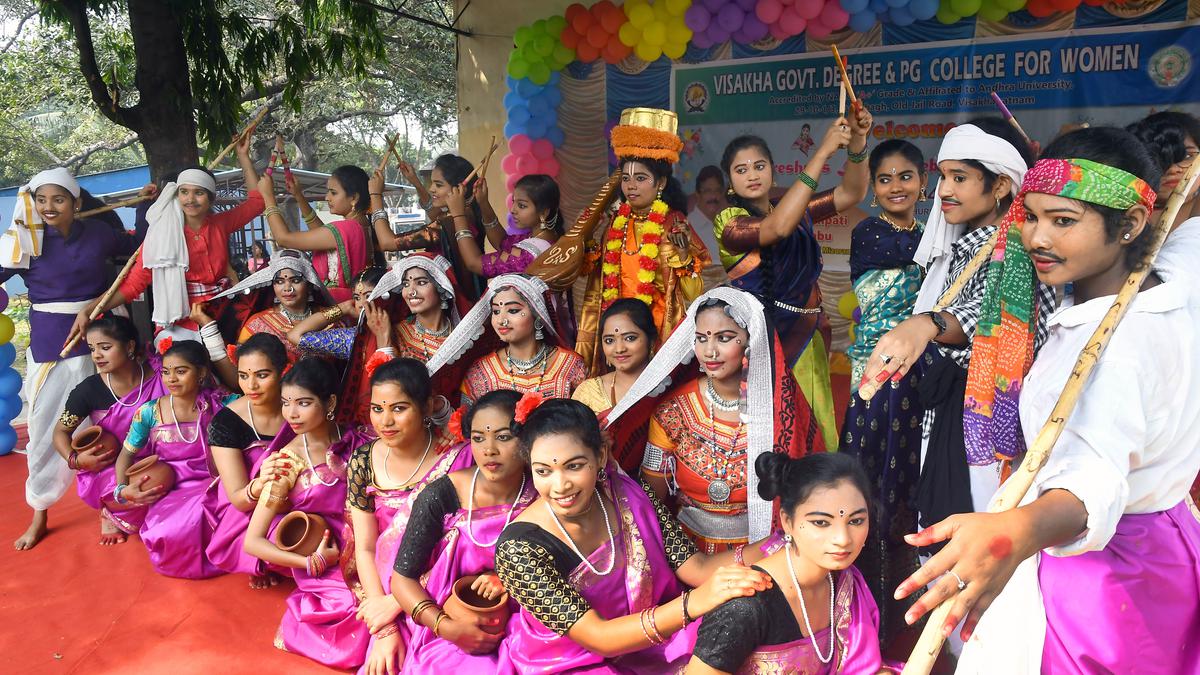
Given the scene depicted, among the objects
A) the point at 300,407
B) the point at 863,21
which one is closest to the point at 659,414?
→ the point at 300,407

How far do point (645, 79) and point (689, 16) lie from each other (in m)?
0.72

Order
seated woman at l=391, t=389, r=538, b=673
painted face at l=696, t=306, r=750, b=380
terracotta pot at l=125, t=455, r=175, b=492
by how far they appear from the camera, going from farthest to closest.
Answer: terracotta pot at l=125, t=455, r=175, b=492, painted face at l=696, t=306, r=750, b=380, seated woman at l=391, t=389, r=538, b=673

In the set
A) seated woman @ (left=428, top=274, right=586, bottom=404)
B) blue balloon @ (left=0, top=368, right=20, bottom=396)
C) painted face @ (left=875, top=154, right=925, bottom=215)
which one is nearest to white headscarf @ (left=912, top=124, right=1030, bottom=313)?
painted face @ (left=875, top=154, right=925, bottom=215)

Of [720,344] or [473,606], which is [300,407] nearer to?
[473,606]

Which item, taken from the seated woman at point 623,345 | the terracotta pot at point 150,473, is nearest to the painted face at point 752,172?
the seated woman at point 623,345

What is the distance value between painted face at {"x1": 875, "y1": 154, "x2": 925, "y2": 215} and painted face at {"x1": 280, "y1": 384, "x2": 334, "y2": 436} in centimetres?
229

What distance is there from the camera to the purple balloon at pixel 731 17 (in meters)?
6.51

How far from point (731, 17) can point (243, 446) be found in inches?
185

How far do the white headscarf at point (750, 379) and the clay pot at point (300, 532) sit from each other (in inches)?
51.6

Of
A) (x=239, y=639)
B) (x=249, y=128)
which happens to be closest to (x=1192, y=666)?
(x=239, y=639)

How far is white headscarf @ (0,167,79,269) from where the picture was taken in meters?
4.61

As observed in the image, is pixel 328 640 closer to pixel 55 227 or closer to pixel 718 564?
pixel 718 564

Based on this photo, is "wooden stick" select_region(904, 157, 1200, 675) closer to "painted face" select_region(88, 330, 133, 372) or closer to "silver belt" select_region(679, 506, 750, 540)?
"silver belt" select_region(679, 506, 750, 540)

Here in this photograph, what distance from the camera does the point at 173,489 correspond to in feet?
13.6
